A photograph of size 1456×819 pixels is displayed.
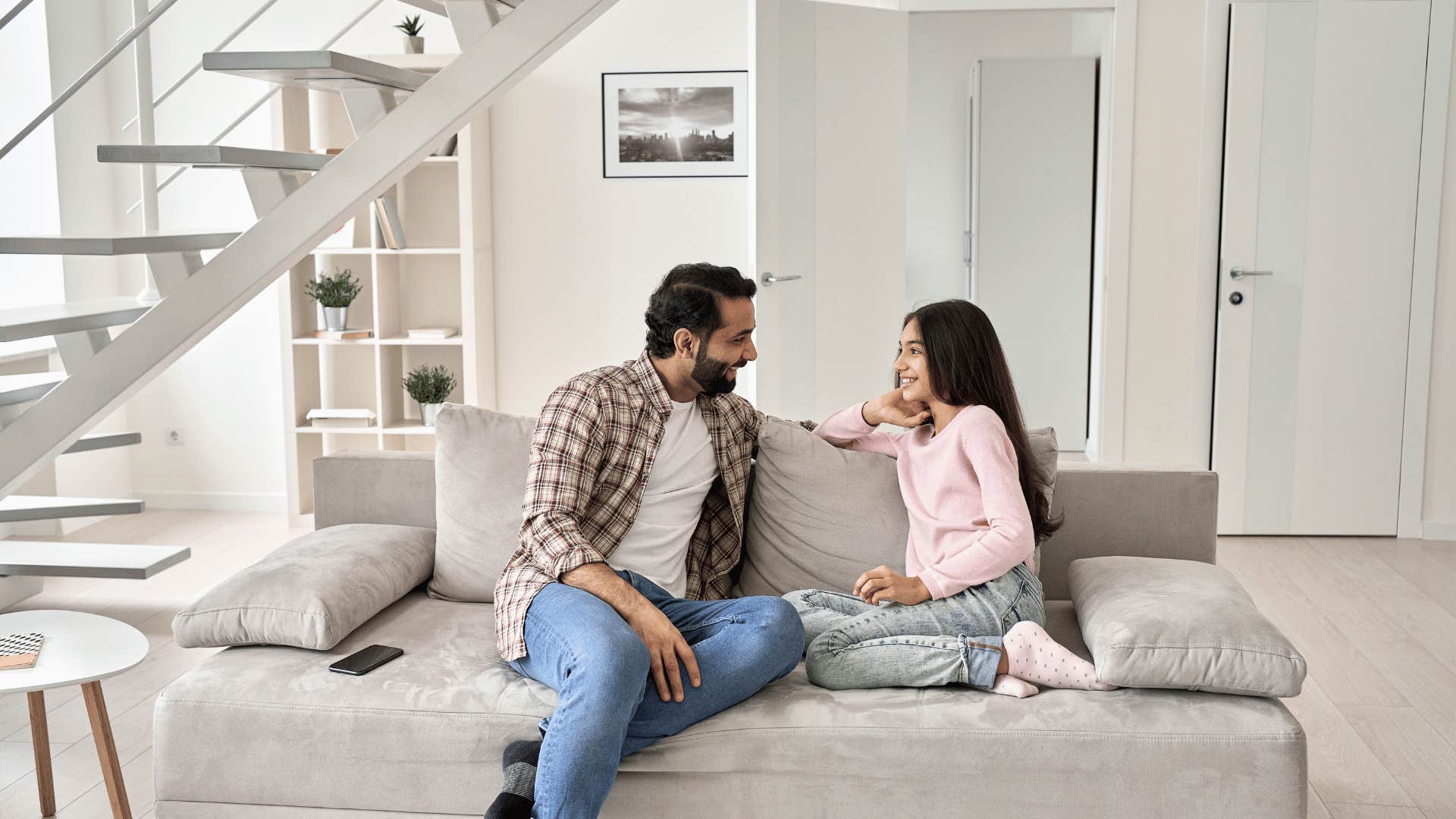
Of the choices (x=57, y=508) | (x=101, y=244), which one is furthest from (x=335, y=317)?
(x=101, y=244)

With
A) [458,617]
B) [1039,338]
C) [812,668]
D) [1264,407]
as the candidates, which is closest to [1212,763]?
[812,668]

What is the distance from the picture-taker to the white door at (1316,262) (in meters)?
4.47

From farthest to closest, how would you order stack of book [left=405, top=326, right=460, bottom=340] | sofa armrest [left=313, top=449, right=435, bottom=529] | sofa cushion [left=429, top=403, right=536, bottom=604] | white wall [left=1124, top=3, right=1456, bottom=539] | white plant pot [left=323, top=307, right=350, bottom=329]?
stack of book [left=405, top=326, right=460, bottom=340] → white plant pot [left=323, top=307, right=350, bottom=329] → white wall [left=1124, top=3, right=1456, bottom=539] → sofa armrest [left=313, top=449, right=435, bottom=529] → sofa cushion [left=429, top=403, right=536, bottom=604]

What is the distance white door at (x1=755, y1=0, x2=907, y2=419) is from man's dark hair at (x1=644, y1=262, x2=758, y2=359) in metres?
2.01

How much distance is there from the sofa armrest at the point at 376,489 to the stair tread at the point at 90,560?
0.82 metres

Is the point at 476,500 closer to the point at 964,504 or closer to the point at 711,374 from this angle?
the point at 711,374

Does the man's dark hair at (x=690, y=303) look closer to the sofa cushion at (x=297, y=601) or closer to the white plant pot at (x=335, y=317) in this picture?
the sofa cushion at (x=297, y=601)

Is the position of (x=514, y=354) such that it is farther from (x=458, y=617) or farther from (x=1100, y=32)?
(x=1100, y=32)

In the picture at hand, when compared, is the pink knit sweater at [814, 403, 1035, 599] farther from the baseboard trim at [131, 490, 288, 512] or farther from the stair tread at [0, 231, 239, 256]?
the baseboard trim at [131, 490, 288, 512]

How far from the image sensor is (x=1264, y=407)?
466 centimetres

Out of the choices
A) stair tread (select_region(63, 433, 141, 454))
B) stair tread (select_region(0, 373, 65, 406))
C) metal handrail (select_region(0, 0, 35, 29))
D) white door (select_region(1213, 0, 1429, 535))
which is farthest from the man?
white door (select_region(1213, 0, 1429, 535))

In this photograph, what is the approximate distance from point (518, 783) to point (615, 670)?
23 centimetres

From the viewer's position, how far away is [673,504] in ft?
7.75

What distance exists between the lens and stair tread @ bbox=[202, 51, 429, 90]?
2.21 m
